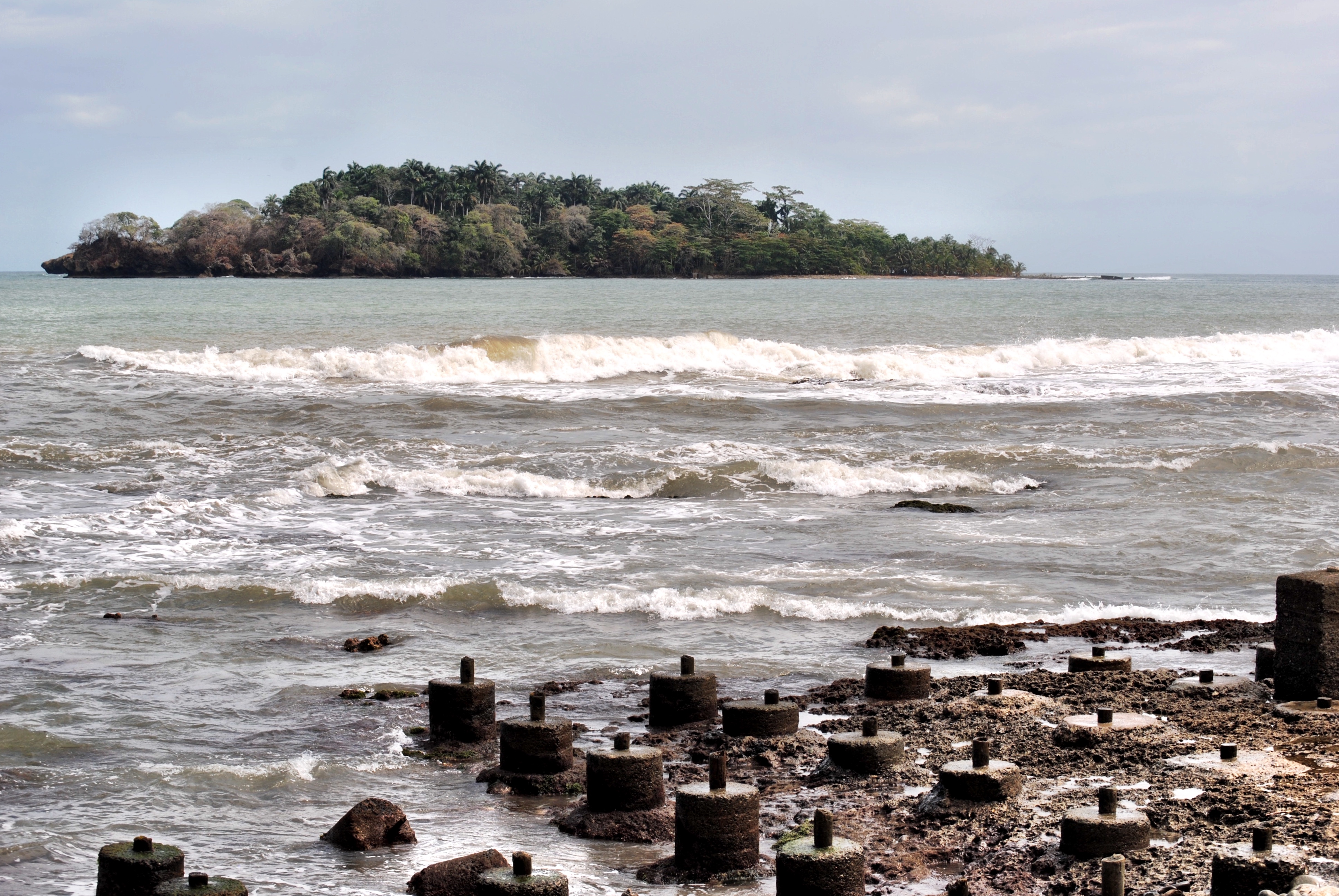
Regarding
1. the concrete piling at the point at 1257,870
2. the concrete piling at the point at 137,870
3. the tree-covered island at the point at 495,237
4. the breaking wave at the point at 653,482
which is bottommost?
the concrete piling at the point at 137,870

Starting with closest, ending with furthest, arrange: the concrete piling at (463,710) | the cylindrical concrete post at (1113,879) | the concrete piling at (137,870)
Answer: the cylindrical concrete post at (1113,879) < the concrete piling at (137,870) < the concrete piling at (463,710)

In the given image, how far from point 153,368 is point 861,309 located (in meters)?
38.9

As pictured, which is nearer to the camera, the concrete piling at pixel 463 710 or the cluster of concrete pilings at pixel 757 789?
the cluster of concrete pilings at pixel 757 789

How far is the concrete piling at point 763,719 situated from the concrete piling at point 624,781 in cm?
97

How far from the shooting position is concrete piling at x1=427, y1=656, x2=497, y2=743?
6.66m

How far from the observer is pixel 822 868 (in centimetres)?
441

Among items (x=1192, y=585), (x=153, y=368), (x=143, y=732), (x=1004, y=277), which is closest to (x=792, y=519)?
(x=1192, y=585)

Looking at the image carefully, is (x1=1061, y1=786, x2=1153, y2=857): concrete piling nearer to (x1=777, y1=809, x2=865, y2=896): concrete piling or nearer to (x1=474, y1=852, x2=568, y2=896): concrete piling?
(x1=777, y1=809, x2=865, y2=896): concrete piling

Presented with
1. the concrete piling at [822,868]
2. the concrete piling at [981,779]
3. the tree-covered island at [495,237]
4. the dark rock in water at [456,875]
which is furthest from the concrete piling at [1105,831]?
the tree-covered island at [495,237]

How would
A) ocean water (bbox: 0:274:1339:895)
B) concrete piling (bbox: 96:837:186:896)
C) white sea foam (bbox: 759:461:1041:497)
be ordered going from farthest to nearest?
white sea foam (bbox: 759:461:1041:497) < ocean water (bbox: 0:274:1339:895) < concrete piling (bbox: 96:837:186:896)

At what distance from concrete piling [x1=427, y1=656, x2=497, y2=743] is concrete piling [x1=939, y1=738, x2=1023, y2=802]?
8.00ft

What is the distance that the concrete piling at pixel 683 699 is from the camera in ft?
22.4

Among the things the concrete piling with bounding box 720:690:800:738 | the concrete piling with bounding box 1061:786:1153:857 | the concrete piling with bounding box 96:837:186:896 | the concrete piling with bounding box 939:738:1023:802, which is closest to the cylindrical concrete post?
the concrete piling with bounding box 1061:786:1153:857

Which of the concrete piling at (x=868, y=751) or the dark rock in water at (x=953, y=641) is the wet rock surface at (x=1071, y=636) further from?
the concrete piling at (x=868, y=751)
